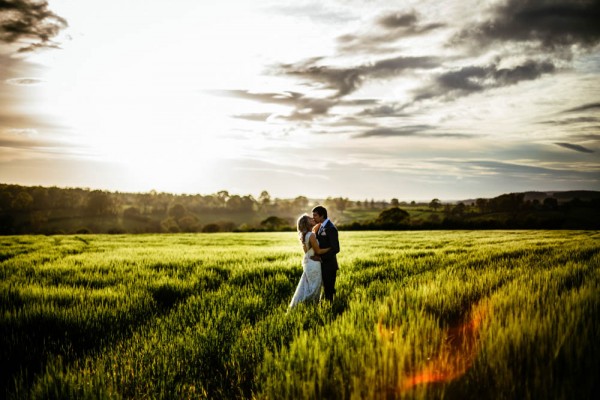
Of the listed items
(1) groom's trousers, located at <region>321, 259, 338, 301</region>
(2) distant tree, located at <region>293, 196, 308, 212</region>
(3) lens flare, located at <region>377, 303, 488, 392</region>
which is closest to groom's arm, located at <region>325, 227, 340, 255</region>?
(1) groom's trousers, located at <region>321, 259, 338, 301</region>

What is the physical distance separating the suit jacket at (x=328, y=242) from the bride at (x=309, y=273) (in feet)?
0.44

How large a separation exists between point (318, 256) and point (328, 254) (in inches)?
8.9

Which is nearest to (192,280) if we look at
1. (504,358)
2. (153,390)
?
(153,390)

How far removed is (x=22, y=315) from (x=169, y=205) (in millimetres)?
138881

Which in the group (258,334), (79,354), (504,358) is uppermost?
(504,358)

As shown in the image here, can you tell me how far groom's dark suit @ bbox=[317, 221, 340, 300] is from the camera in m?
7.14

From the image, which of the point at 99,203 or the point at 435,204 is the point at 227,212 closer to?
the point at 99,203

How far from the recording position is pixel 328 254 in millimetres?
7223

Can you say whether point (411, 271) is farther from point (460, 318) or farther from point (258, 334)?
point (258, 334)

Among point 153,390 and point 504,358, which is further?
point 153,390

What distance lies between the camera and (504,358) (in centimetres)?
259

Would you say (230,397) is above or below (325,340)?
below

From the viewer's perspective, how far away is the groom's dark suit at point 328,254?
7.14 metres

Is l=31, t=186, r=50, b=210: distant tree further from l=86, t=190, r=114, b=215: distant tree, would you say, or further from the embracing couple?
the embracing couple
